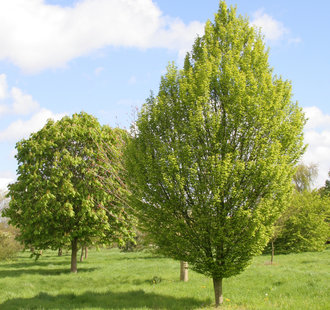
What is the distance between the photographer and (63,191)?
22.3 m

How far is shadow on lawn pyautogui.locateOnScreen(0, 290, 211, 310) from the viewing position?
1252 cm

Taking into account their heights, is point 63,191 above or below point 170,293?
above

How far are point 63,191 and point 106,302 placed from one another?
35.3ft

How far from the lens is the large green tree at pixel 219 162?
37.1 ft

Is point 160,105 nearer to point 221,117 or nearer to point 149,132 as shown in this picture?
point 149,132

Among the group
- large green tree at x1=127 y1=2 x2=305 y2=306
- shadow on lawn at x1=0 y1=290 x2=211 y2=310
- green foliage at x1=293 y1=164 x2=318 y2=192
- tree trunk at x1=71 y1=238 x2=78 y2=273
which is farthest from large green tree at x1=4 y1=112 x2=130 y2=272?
green foliage at x1=293 y1=164 x2=318 y2=192

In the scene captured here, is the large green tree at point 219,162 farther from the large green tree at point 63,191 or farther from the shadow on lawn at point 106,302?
the large green tree at point 63,191

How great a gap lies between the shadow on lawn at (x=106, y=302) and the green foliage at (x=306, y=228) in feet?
81.0

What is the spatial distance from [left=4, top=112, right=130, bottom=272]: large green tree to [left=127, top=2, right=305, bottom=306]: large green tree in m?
9.74

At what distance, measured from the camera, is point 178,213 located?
12266mm

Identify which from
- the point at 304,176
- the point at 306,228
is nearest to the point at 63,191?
the point at 306,228

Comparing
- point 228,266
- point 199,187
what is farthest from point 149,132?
point 228,266

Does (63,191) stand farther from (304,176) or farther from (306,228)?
(304,176)

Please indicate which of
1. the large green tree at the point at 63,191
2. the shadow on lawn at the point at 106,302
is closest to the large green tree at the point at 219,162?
the shadow on lawn at the point at 106,302
